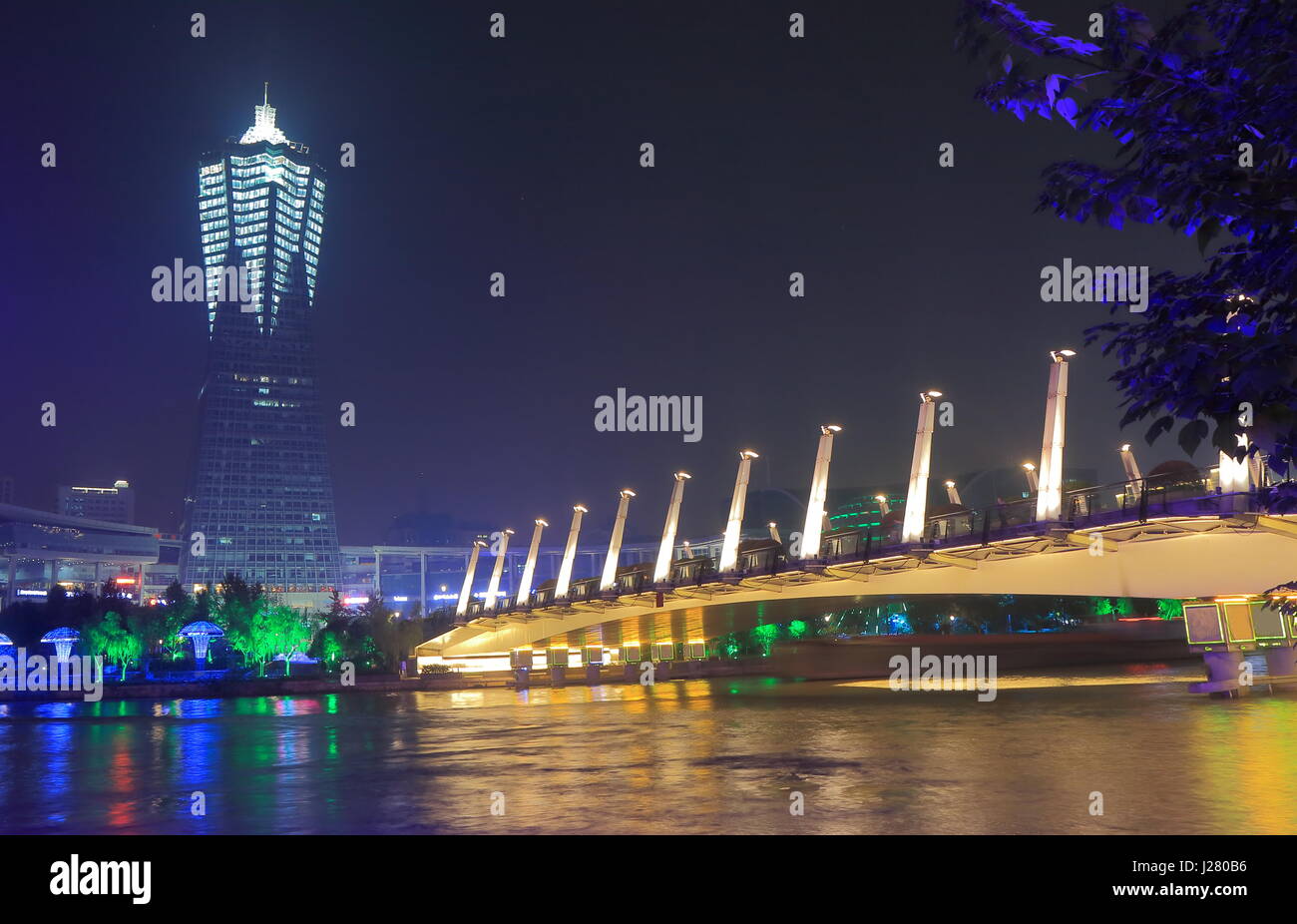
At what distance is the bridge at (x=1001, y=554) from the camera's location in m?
38.9

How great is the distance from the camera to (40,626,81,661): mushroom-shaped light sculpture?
92.4 m

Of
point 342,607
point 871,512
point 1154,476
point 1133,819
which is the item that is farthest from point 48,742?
point 871,512

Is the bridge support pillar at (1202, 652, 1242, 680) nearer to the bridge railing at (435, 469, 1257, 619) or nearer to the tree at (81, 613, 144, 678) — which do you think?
the bridge railing at (435, 469, 1257, 619)

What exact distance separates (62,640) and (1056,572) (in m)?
82.4

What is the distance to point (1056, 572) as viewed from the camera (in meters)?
47.5

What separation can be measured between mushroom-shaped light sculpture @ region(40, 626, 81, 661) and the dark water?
47.7 metres

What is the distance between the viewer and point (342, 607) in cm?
11375

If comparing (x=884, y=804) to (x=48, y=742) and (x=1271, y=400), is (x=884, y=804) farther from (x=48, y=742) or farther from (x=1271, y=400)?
(x=48, y=742)

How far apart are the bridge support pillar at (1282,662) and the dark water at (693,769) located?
4.27 m

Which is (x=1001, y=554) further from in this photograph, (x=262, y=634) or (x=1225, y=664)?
(x=262, y=634)

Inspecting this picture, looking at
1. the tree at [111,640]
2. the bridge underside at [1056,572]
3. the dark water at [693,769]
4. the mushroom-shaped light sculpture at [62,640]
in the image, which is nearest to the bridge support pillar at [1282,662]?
the dark water at [693,769]

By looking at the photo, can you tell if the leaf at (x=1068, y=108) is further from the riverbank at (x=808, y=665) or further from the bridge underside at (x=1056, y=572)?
the riverbank at (x=808, y=665)

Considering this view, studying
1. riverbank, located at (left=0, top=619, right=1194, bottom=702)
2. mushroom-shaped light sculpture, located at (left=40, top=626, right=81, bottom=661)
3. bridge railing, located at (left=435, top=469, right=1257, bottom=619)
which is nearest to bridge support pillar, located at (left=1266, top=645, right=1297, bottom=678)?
bridge railing, located at (left=435, top=469, right=1257, bottom=619)

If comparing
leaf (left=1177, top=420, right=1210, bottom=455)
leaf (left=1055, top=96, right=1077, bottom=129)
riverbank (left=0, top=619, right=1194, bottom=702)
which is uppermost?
leaf (left=1055, top=96, right=1077, bottom=129)
